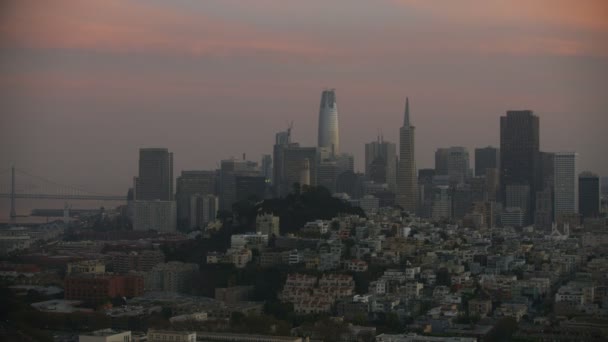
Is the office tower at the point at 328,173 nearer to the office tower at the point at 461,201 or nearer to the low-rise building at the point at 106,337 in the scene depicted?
the office tower at the point at 461,201

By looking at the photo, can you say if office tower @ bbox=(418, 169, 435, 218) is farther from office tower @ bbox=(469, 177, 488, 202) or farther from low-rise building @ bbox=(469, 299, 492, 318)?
low-rise building @ bbox=(469, 299, 492, 318)

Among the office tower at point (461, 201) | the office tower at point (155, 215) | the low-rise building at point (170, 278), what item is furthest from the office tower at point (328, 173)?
the low-rise building at point (170, 278)

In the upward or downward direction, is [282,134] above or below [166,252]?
above

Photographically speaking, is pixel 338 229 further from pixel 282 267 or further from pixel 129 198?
pixel 129 198

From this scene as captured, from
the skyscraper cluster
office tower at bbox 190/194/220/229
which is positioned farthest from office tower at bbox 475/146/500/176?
office tower at bbox 190/194/220/229

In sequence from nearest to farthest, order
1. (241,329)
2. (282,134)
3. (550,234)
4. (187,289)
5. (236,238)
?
1. (241,329)
2. (187,289)
3. (236,238)
4. (550,234)
5. (282,134)

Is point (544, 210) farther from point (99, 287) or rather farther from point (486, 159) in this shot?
point (99, 287)

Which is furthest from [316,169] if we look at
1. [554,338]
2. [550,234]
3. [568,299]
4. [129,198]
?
[554,338]
